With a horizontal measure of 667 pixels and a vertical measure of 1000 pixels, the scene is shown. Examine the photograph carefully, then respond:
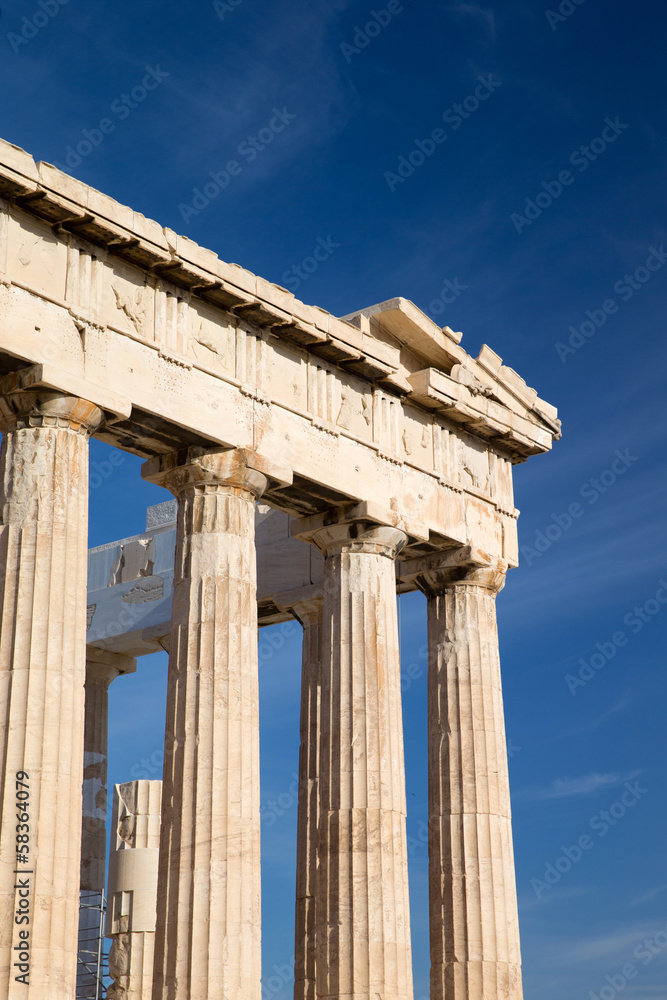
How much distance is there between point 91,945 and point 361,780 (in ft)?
60.3

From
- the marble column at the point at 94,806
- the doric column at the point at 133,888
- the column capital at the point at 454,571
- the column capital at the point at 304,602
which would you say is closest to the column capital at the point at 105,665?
the marble column at the point at 94,806

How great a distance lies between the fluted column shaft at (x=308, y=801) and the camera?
37.2 m

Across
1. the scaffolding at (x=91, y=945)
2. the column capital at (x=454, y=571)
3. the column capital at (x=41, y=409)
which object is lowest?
the scaffolding at (x=91, y=945)

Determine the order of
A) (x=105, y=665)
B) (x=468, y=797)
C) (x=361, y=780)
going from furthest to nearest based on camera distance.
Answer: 1. (x=105, y=665)
2. (x=468, y=797)
3. (x=361, y=780)

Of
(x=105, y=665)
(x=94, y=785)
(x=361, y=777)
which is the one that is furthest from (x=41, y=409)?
(x=105, y=665)

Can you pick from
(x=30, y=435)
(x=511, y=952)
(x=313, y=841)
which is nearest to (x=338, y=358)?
(x=30, y=435)

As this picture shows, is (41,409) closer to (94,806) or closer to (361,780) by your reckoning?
(361,780)

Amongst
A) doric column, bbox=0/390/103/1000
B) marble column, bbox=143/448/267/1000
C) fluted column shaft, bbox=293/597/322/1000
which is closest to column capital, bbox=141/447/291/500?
marble column, bbox=143/448/267/1000

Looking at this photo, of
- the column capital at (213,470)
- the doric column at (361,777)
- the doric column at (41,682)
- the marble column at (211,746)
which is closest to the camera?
the doric column at (41,682)

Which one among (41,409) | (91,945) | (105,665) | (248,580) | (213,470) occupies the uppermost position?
(105,665)

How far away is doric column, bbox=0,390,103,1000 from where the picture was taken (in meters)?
25.8

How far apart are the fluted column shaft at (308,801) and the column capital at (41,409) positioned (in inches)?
511

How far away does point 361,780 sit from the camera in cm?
3441

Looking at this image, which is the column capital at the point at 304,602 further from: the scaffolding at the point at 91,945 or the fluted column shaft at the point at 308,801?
the scaffolding at the point at 91,945
